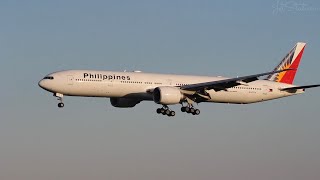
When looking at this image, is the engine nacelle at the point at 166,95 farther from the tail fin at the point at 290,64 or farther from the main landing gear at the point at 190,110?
the tail fin at the point at 290,64

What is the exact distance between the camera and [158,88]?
78.2m

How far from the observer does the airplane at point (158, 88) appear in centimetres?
7650

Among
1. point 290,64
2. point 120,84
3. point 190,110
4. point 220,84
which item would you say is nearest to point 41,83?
point 120,84

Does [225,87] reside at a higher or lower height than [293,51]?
lower

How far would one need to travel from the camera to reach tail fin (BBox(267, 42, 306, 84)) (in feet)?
305

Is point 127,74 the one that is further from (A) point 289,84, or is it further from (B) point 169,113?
(A) point 289,84

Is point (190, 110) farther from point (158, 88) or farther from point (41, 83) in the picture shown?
point (41, 83)

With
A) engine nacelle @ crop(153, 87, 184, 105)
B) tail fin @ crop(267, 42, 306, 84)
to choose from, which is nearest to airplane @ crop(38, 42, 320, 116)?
engine nacelle @ crop(153, 87, 184, 105)

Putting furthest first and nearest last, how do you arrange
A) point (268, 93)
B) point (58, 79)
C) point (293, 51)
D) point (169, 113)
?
point (293, 51)
point (268, 93)
point (169, 113)
point (58, 79)

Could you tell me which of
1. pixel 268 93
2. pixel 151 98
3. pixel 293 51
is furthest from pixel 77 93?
pixel 293 51

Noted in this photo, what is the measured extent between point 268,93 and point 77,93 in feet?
81.5

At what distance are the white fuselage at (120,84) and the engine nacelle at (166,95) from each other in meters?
1.73

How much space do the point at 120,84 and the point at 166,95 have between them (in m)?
4.99

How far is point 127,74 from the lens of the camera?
7931 centimetres
